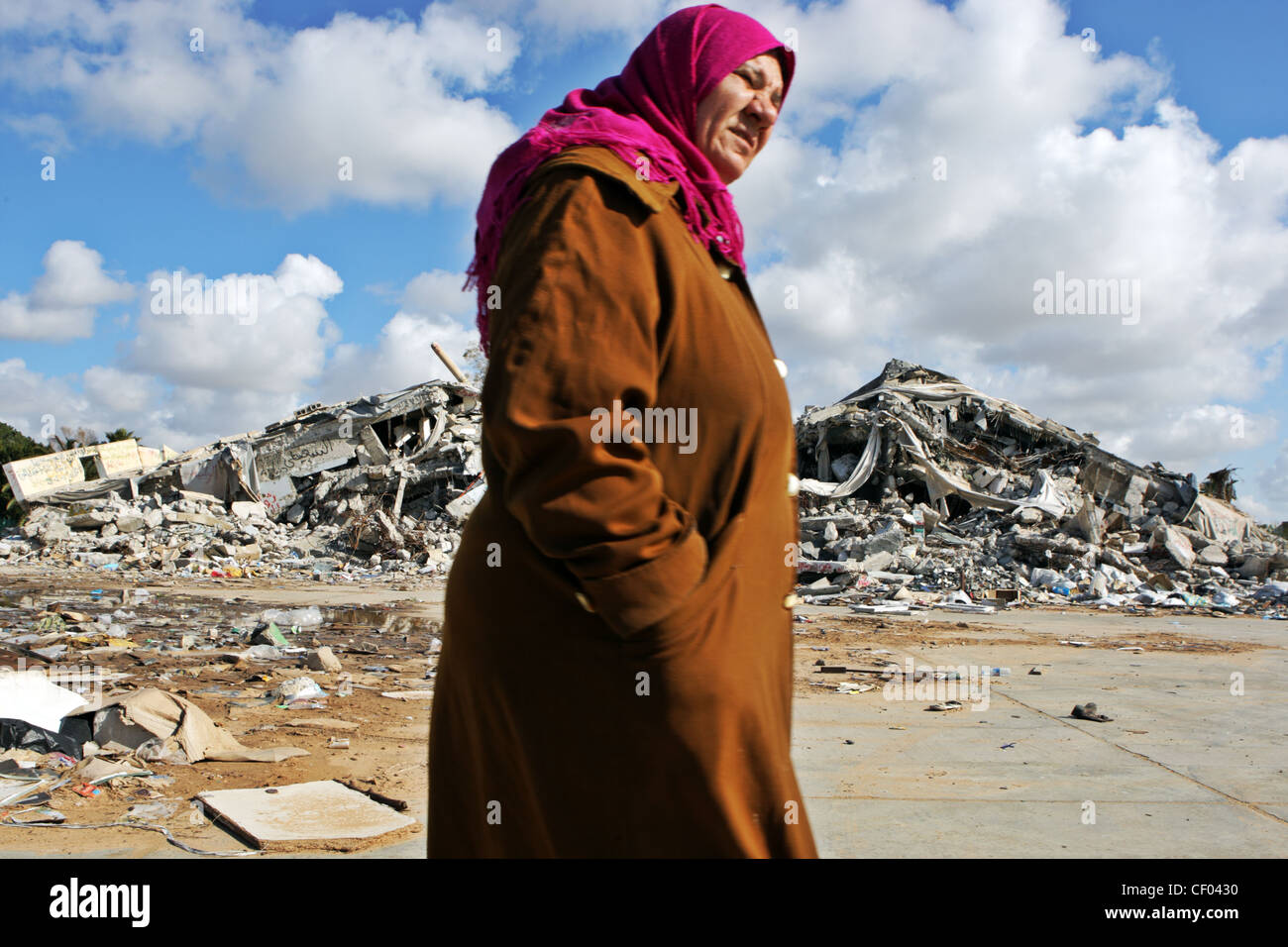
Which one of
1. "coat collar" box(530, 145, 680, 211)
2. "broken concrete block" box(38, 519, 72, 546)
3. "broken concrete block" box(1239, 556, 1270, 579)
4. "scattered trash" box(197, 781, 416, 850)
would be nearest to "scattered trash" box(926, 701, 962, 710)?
"scattered trash" box(197, 781, 416, 850)

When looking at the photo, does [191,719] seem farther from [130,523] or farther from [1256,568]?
[130,523]

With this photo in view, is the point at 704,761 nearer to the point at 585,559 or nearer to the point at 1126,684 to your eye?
the point at 585,559

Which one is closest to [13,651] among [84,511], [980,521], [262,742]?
[262,742]

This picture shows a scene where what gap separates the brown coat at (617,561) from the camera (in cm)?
103

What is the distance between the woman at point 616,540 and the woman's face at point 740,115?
8 centimetres

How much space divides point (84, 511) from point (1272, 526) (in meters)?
29.6

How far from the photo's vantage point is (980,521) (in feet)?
55.5

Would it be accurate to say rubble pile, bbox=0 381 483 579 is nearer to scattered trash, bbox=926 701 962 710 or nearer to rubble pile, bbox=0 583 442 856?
rubble pile, bbox=0 583 442 856

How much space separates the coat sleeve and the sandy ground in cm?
193

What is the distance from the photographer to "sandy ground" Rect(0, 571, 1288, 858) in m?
2.69

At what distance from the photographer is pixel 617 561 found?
3.28 ft

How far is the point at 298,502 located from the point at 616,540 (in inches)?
841

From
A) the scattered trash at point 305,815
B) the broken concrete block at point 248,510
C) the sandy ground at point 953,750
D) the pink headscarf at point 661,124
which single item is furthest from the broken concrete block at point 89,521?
the pink headscarf at point 661,124

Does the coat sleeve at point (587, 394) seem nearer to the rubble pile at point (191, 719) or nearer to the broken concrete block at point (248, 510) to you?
the rubble pile at point (191, 719)
